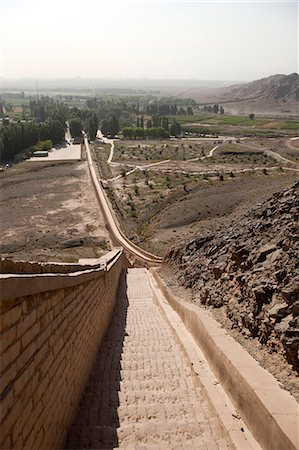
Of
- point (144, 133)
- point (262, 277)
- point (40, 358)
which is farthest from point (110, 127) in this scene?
point (40, 358)

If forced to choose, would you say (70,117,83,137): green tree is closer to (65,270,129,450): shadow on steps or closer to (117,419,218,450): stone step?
(65,270,129,450): shadow on steps

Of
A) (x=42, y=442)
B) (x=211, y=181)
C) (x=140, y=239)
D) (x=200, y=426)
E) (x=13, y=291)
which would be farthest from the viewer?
(x=211, y=181)

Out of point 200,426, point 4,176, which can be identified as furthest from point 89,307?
point 4,176

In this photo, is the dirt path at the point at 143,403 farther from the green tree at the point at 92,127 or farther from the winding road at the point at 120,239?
the green tree at the point at 92,127

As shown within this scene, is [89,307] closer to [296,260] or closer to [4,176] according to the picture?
[296,260]

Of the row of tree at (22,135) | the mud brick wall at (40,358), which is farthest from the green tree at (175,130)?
the mud brick wall at (40,358)

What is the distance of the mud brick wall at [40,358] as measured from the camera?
11.9ft

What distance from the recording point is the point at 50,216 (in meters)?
34.2

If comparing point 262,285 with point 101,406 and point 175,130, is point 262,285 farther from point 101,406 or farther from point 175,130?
point 175,130

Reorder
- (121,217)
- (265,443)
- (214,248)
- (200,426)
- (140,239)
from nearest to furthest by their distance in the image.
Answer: (265,443), (200,426), (214,248), (140,239), (121,217)

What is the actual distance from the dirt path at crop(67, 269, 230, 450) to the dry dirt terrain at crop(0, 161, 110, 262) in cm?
1353

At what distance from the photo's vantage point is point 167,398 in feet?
21.1

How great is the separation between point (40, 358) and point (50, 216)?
30527 mm

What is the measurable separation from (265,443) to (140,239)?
2307 cm
